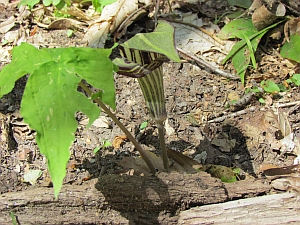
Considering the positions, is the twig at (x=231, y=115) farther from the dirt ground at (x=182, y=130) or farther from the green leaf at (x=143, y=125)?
the green leaf at (x=143, y=125)

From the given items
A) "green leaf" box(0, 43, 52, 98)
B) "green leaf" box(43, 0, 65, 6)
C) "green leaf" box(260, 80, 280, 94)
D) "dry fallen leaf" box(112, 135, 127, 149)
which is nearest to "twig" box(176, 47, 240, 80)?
"green leaf" box(260, 80, 280, 94)

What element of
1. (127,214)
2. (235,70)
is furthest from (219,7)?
(127,214)

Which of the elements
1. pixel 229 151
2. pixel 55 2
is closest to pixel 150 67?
pixel 229 151

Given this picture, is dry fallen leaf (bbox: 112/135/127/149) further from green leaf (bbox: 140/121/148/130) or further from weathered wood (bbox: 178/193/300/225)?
weathered wood (bbox: 178/193/300/225)

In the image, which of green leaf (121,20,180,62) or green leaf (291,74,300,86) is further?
green leaf (291,74,300,86)

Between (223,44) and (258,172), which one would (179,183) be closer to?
(258,172)

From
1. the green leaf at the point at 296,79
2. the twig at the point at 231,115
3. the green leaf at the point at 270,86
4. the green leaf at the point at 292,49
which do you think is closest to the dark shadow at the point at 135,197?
the twig at the point at 231,115
